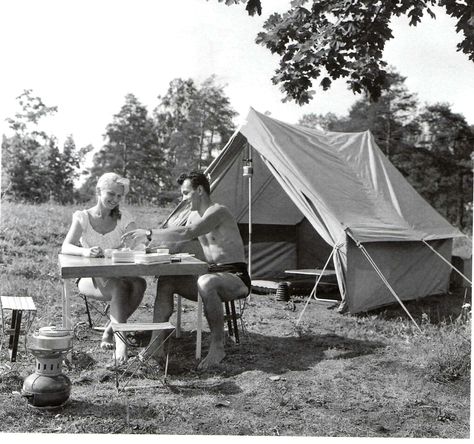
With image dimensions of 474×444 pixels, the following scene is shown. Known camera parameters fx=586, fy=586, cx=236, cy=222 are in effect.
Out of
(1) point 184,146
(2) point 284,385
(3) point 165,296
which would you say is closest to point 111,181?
(3) point 165,296

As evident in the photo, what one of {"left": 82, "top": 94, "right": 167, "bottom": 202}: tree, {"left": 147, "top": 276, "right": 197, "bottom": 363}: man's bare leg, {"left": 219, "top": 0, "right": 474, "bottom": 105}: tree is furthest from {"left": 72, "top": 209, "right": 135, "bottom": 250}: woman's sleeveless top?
{"left": 82, "top": 94, "right": 167, "bottom": 202}: tree

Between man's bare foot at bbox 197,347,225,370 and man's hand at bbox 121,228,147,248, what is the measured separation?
1021 millimetres

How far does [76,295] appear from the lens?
6227mm

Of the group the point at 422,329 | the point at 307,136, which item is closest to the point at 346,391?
the point at 422,329

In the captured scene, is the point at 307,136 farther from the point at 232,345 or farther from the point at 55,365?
the point at 55,365

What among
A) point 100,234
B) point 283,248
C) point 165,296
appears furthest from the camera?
point 283,248

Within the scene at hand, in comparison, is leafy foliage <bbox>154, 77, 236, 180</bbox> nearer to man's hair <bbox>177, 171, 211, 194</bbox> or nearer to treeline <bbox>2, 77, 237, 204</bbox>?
treeline <bbox>2, 77, 237, 204</bbox>

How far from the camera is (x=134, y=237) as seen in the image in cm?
449

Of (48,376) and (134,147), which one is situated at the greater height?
(134,147)

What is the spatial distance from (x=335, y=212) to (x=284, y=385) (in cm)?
277

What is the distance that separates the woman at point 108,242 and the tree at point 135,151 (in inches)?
608

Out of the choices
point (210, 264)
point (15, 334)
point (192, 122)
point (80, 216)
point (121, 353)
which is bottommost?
point (121, 353)

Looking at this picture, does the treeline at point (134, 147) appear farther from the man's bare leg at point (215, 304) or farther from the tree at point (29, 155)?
the man's bare leg at point (215, 304)

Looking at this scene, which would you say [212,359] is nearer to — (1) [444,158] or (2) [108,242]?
(2) [108,242]
